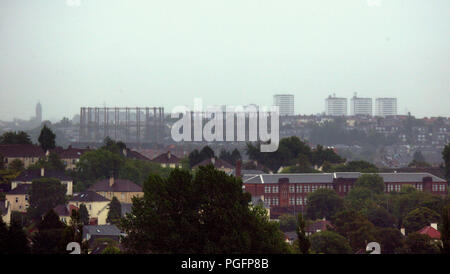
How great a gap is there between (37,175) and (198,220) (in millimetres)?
45492

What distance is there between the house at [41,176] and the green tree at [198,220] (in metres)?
38.6

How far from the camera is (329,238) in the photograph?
4291 centimetres

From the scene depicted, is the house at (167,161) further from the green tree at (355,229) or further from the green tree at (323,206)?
the green tree at (355,229)

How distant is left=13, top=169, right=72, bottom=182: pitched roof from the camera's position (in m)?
69.3

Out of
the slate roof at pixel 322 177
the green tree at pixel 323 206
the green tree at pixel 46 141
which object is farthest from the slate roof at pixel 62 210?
the green tree at pixel 46 141

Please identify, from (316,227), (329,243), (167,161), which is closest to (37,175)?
(316,227)

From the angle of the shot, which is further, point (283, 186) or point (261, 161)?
point (261, 161)

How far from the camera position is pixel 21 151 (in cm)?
8519

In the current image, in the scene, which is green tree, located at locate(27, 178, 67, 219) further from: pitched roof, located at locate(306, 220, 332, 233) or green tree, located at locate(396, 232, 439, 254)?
green tree, located at locate(396, 232, 439, 254)

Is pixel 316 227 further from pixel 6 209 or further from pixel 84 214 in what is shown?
pixel 6 209

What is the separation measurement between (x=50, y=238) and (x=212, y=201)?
777 centimetres
